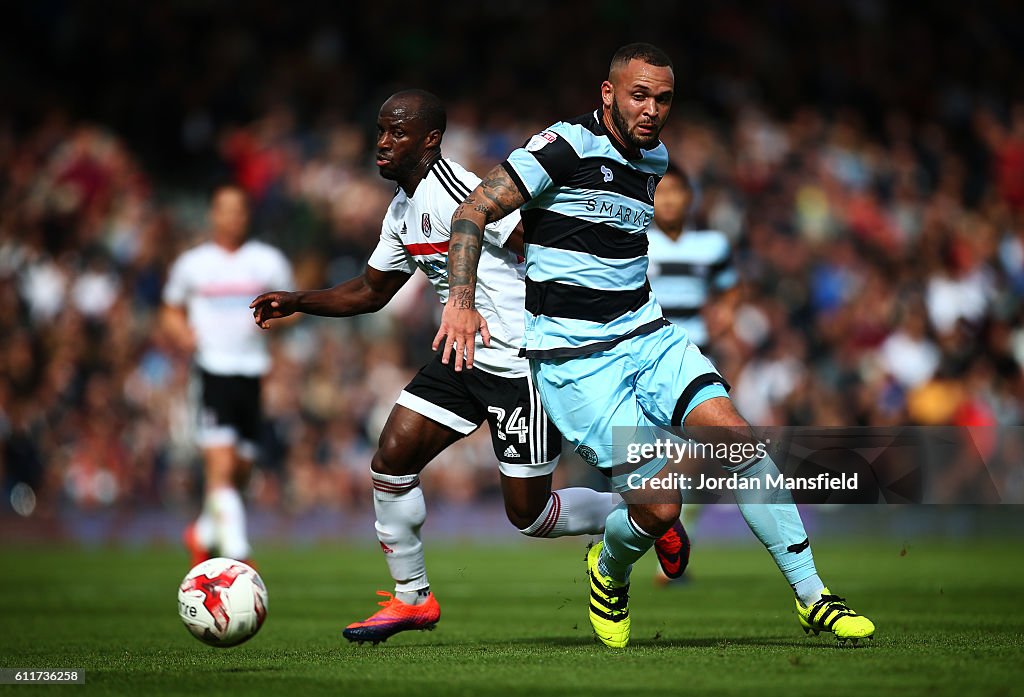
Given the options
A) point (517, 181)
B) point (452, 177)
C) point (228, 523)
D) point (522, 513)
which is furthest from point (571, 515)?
point (228, 523)

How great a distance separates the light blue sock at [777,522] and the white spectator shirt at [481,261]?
59.9 inches

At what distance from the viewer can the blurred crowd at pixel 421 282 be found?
1739cm

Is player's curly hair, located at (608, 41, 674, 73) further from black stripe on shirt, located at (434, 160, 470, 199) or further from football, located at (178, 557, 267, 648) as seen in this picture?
football, located at (178, 557, 267, 648)

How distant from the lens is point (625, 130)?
6.59 metres

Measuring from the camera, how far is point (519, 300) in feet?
24.9

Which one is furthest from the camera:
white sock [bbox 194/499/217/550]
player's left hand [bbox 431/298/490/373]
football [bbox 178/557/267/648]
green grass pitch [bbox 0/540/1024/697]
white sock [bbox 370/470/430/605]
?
white sock [bbox 194/499/217/550]

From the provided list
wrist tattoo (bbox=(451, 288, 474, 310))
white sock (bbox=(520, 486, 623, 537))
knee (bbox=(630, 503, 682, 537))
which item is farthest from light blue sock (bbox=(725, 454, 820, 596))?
wrist tattoo (bbox=(451, 288, 474, 310))

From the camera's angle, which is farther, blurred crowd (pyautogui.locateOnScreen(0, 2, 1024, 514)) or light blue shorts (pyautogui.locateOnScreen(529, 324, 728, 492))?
blurred crowd (pyautogui.locateOnScreen(0, 2, 1024, 514))

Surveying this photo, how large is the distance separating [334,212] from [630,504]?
44.2 ft

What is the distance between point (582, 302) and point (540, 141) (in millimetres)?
767

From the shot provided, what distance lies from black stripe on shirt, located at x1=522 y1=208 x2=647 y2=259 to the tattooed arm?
0.27 metres

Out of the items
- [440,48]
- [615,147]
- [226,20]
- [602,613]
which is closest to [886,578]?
[602,613]

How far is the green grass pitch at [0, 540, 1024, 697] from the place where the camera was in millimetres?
5605

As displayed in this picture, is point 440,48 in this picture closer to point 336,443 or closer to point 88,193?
point 88,193
